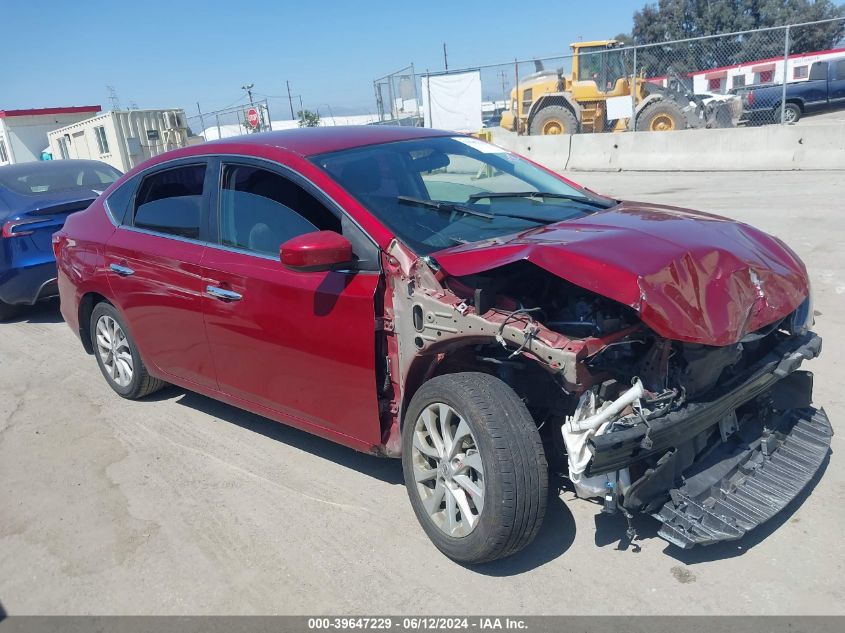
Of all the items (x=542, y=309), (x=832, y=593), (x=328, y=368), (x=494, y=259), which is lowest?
(x=832, y=593)

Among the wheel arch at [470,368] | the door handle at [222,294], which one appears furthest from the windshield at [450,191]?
the door handle at [222,294]

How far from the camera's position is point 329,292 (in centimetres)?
336

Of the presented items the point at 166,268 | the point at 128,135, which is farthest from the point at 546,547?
the point at 128,135

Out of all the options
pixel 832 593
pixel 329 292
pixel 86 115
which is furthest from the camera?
pixel 86 115

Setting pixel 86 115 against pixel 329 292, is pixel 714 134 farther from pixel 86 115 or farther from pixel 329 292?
pixel 86 115

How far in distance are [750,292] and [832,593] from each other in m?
1.21

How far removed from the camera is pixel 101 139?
75.3 ft

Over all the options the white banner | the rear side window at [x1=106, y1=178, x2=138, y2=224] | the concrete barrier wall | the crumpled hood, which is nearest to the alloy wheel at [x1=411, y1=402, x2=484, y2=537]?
the crumpled hood

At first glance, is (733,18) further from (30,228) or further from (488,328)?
(488,328)

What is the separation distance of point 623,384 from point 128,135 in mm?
22642

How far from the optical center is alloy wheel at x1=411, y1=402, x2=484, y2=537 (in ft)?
9.77

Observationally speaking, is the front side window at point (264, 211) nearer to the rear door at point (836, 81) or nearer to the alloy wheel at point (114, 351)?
the alloy wheel at point (114, 351)

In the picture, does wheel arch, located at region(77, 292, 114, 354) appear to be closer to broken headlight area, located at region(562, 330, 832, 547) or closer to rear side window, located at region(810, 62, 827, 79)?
broken headlight area, located at region(562, 330, 832, 547)
